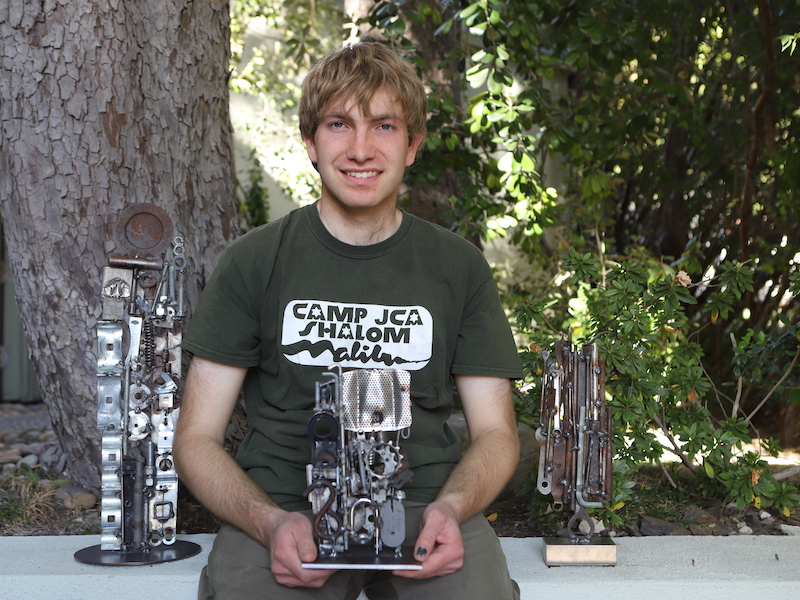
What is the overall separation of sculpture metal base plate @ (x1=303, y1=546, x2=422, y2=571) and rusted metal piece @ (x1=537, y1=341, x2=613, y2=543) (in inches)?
30.7

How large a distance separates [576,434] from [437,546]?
29.7 inches

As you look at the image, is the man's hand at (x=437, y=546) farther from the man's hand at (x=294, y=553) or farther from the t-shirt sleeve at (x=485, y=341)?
the t-shirt sleeve at (x=485, y=341)

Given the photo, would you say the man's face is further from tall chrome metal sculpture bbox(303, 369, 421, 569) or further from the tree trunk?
the tree trunk

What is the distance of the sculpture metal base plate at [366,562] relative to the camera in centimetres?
169

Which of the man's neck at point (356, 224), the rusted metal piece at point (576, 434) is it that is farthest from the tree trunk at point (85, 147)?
the rusted metal piece at point (576, 434)

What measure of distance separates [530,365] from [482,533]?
109cm

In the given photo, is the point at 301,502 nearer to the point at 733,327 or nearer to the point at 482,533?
the point at 482,533

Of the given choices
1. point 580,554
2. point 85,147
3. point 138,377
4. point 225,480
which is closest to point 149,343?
point 138,377

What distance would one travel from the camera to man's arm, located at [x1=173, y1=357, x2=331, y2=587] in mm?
1748

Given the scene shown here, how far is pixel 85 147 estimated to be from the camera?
2.80m

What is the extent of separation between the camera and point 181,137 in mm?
2979

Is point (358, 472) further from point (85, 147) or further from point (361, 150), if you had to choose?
point (85, 147)

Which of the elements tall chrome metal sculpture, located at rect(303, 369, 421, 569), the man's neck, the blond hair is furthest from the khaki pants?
the blond hair

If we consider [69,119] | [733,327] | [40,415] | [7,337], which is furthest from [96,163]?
[733,327]
